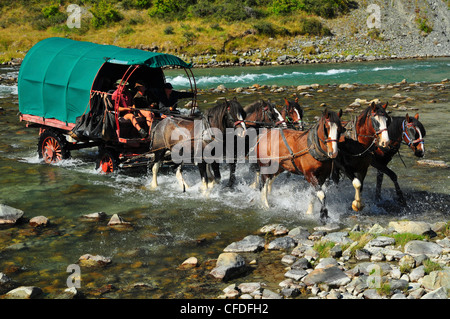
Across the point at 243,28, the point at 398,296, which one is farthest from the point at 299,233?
the point at 243,28

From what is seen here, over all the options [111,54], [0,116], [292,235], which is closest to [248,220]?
[292,235]

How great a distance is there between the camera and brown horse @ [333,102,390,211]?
11117 mm

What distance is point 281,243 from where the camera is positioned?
32.9 ft

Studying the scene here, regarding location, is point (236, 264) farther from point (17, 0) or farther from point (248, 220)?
point (17, 0)

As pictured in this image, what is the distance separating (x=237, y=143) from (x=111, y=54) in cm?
493

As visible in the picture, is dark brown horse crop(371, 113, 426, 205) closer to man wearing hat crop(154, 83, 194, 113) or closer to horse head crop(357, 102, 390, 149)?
horse head crop(357, 102, 390, 149)

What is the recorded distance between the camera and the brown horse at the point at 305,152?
34.2 feet

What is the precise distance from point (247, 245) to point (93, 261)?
9.80 ft

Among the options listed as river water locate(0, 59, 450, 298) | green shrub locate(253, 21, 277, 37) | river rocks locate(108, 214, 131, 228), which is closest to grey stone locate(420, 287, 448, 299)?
river water locate(0, 59, 450, 298)

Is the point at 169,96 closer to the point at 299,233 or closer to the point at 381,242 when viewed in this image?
the point at 299,233

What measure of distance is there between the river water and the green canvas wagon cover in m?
2.00

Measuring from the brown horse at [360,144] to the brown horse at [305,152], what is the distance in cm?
63

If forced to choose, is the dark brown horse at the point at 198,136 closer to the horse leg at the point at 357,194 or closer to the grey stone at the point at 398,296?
the horse leg at the point at 357,194

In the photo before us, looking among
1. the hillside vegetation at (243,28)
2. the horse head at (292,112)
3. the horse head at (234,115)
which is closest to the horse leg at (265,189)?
the horse head at (234,115)
